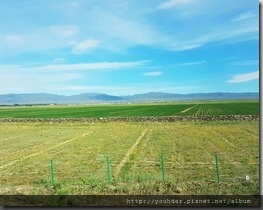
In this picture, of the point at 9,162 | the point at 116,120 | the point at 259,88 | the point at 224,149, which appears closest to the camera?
the point at 259,88

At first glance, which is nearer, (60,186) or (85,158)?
Result: (60,186)

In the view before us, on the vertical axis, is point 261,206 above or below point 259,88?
below

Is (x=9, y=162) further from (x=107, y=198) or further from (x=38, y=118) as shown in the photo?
(x=38, y=118)

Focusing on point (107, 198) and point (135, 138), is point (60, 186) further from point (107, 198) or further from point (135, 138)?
point (135, 138)

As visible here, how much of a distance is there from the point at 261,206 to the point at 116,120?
2507cm

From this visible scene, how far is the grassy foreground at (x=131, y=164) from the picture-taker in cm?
849

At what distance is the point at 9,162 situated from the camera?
13.7 metres

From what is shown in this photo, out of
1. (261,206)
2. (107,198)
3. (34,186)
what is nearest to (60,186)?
(34,186)

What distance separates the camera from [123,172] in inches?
439

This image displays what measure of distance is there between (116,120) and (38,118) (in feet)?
22.3

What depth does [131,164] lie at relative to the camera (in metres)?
12.4

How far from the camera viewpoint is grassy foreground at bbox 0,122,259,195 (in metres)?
8.49

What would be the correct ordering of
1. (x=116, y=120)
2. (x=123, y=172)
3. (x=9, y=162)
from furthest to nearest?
1. (x=116, y=120)
2. (x=9, y=162)
3. (x=123, y=172)

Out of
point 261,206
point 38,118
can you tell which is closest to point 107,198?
point 261,206
